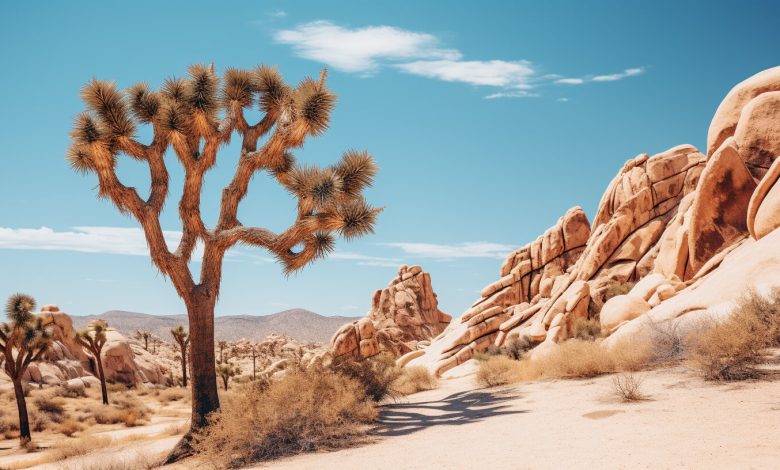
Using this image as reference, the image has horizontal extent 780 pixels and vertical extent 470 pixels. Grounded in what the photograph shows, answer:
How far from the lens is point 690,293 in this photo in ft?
46.1

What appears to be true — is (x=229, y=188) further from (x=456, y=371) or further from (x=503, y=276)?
(x=503, y=276)

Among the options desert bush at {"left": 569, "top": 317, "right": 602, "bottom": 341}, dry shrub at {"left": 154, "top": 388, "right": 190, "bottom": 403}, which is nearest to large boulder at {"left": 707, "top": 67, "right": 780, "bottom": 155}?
desert bush at {"left": 569, "top": 317, "right": 602, "bottom": 341}

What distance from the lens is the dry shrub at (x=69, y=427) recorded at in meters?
23.5

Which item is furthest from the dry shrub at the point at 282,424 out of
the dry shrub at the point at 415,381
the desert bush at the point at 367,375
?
the dry shrub at the point at 415,381

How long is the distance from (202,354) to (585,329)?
41.6 feet

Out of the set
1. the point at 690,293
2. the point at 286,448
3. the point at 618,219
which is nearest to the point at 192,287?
the point at 286,448

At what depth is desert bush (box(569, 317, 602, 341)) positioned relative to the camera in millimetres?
18875

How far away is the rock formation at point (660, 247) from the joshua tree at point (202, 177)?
7510 mm

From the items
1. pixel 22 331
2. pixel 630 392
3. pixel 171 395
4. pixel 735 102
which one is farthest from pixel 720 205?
pixel 171 395

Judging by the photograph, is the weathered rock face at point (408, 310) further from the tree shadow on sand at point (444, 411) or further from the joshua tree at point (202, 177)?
the joshua tree at point (202, 177)

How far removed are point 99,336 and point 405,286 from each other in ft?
60.9

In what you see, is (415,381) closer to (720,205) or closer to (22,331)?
(720,205)

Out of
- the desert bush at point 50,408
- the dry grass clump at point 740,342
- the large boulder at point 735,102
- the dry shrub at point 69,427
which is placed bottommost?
the dry shrub at point 69,427

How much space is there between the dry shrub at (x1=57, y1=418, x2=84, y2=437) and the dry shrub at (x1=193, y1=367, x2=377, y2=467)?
17.3 meters
